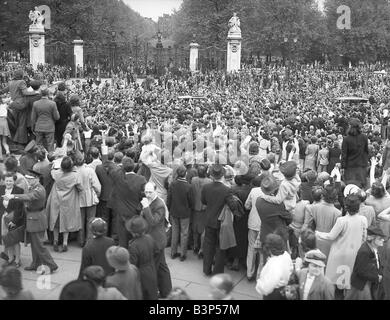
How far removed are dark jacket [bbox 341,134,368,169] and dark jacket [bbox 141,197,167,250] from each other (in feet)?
17.5

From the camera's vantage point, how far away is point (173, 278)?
7.59m

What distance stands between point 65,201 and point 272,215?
3.08m

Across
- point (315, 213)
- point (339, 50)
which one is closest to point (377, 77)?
point (339, 50)

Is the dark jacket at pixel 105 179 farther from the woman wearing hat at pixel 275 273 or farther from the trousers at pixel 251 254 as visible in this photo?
the woman wearing hat at pixel 275 273

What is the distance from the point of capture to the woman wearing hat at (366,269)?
600 centimetres

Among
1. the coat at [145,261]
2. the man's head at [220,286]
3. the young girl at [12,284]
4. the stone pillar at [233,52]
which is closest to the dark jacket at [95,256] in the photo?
the coat at [145,261]

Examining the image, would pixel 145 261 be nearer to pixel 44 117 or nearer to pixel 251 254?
pixel 251 254

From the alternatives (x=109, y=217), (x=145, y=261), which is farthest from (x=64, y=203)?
(x=145, y=261)

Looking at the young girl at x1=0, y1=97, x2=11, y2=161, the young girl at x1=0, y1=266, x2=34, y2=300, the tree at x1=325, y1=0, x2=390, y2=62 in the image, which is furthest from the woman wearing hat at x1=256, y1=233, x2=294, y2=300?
the tree at x1=325, y1=0, x2=390, y2=62

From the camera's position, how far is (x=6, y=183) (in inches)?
290

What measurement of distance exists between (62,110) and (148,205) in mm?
4559
